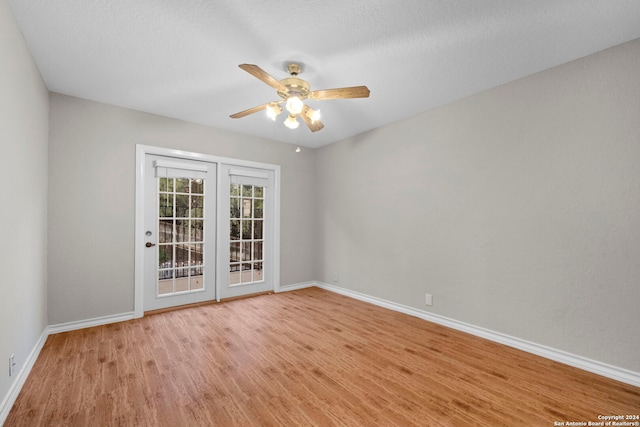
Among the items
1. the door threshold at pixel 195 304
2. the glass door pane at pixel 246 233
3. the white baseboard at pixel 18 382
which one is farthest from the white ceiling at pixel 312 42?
the door threshold at pixel 195 304

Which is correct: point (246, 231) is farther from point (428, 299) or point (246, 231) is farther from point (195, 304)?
point (428, 299)

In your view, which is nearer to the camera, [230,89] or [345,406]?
[345,406]

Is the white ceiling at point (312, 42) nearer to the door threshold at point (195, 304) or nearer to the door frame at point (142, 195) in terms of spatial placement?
the door frame at point (142, 195)

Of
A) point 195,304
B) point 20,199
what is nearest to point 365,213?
point 195,304

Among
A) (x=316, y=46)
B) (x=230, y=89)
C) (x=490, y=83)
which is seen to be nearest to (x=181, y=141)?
(x=230, y=89)

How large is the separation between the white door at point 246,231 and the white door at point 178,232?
16 centimetres

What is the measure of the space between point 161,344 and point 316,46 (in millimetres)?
3013

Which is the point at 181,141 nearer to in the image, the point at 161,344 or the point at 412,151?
the point at 161,344

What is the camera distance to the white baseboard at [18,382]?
1729 mm

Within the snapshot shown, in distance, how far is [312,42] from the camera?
2.19m

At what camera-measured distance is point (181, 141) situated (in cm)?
389

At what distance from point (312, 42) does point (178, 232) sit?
9.78 feet

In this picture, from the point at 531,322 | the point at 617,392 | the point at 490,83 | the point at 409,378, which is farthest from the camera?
the point at 490,83

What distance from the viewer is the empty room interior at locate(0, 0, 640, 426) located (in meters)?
1.90
